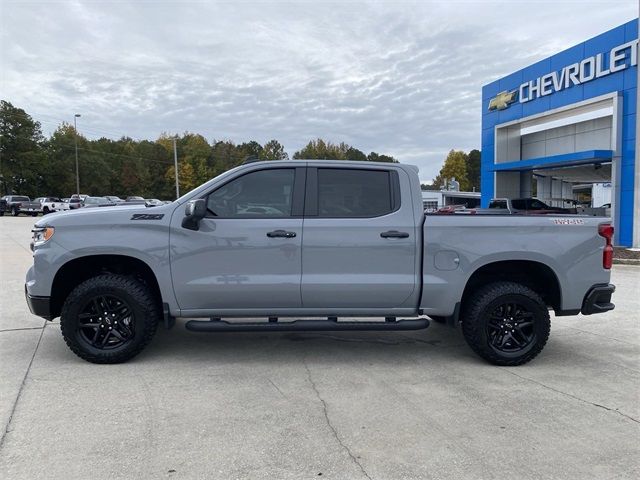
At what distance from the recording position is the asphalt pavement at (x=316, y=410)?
3193 mm

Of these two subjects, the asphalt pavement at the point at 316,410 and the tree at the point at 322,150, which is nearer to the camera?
the asphalt pavement at the point at 316,410

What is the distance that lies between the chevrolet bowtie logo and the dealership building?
44 mm

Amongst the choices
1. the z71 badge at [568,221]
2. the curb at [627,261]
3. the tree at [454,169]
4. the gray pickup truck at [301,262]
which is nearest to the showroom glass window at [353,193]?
the gray pickup truck at [301,262]

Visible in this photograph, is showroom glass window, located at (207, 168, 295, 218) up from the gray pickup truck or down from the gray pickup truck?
up

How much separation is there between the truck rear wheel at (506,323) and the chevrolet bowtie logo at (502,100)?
65.8 ft

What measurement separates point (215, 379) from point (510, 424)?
2489mm

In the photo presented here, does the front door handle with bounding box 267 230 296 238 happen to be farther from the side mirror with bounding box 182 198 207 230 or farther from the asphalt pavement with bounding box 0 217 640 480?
the asphalt pavement with bounding box 0 217 640 480

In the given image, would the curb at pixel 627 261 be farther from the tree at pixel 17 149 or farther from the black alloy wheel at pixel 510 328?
the tree at pixel 17 149

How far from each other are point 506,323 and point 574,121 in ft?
59.2

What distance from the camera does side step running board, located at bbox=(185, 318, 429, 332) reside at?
16.2 ft

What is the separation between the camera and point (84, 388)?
4391 millimetres

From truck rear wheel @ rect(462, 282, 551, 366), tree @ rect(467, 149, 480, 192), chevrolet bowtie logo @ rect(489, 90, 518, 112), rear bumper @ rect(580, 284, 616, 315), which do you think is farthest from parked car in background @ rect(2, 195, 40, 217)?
tree @ rect(467, 149, 480, 192)

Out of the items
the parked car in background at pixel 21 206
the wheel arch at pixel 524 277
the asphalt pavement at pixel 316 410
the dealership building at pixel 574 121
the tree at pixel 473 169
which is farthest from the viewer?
the tree at pixel 473 169

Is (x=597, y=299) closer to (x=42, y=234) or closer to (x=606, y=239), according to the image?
(x=606, y=239)
